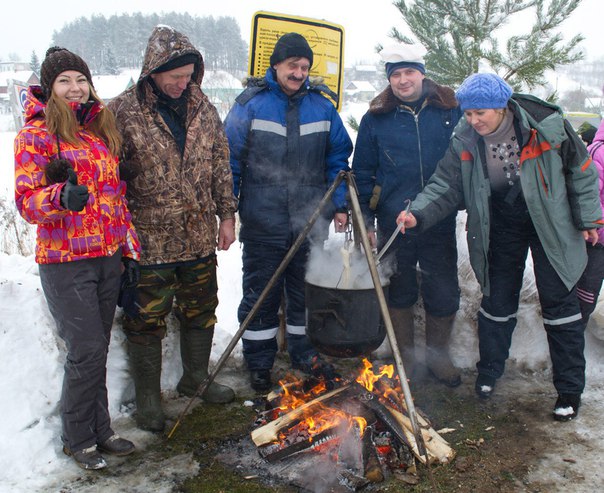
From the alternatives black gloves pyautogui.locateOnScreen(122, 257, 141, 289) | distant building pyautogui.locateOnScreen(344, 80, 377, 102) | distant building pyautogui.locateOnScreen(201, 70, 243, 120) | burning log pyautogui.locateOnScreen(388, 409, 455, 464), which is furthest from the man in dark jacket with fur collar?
distant building pyautogui.locateOnScreen(344, 80, 377, 102)

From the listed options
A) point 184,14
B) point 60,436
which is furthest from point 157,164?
point 184,14

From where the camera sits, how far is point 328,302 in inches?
130

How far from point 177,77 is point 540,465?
3256mm

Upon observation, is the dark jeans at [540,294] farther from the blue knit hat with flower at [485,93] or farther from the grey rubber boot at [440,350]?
the blue knit hat with flower at [485,93]

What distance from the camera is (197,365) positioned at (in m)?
3.79

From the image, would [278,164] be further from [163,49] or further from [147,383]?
[147,383]

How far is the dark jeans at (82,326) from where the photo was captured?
2.72 m

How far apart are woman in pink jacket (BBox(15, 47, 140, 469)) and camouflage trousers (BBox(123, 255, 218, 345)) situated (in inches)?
9.8

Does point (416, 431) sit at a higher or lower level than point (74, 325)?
lower

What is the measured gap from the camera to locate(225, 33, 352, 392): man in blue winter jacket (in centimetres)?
373

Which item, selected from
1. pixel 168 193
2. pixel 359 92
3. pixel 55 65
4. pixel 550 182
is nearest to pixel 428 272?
pixel 550 182

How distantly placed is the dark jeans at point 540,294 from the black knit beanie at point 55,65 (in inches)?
111

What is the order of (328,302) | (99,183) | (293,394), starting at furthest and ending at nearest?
(293,394), (328,302), (99,183)

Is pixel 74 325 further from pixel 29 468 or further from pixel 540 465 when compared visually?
pixel 540 465
